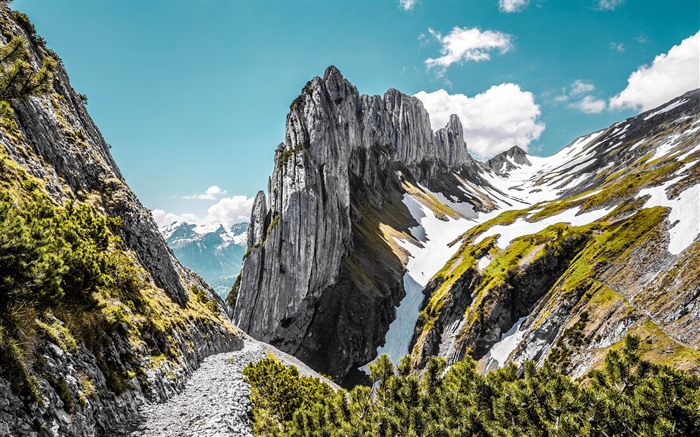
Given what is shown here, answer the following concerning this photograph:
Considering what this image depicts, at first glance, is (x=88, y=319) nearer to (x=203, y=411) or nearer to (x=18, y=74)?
(x=203, y=411)

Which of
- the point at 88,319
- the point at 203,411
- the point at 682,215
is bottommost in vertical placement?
the point at 203,411

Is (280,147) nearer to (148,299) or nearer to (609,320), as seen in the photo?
(148,299)

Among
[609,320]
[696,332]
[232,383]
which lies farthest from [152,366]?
[609,320]

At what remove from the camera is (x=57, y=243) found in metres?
15.7

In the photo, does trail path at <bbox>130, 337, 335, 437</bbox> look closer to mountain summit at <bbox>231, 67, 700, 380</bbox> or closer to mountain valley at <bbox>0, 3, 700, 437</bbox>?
mountain valley at <bbox>0, 3, 700, 437</bbox>

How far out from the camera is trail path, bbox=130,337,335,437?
55.6 ft

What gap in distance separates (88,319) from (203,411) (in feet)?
26.5

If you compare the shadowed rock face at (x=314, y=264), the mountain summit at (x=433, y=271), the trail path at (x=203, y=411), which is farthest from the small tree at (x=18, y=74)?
the shadowed rock face at (x=314, y=264)

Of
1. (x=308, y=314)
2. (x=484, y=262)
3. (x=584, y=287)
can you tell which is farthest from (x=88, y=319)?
(x=484, y=262)

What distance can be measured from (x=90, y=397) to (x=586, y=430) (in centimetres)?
2189

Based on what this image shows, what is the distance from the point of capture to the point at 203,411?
19.6 m

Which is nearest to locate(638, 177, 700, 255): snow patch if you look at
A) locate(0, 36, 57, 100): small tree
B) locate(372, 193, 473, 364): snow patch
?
locate(372, 193, 473, 364): snow patch

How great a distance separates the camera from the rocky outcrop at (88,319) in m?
12.4

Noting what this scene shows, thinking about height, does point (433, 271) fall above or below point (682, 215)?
above
